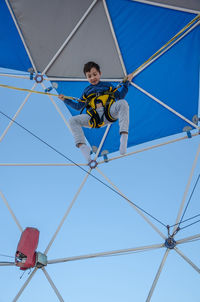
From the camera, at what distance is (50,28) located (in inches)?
345

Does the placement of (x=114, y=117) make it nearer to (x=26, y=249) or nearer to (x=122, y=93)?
(x=122, y=93)

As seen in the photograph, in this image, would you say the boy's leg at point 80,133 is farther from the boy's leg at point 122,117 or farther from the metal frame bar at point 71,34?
the metal frame bar at point 71,34

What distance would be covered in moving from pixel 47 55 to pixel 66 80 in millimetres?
738

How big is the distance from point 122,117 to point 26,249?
10.6 feet

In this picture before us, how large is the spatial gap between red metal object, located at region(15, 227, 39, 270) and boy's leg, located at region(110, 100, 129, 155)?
261cm

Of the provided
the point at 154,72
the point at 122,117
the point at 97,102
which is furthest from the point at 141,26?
the point at 122,117

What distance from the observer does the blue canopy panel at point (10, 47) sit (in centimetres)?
876

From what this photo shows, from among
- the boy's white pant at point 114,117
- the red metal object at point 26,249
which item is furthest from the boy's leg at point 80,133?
the red metal object at point 26,249

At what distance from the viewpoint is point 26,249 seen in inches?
304

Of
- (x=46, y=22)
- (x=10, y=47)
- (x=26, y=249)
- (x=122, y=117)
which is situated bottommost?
(x=26, y=249)

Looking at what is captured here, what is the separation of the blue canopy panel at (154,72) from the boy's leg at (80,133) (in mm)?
2443

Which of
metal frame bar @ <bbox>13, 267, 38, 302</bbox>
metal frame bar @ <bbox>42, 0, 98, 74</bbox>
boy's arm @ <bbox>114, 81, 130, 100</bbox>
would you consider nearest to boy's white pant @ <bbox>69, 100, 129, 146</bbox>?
boy's arm @ <bbox>114, 81, 130, 100</bbox>

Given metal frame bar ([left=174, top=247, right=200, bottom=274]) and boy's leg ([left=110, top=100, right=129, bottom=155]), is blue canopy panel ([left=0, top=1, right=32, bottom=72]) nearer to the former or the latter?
boy's leg ([left=110, top=100, right=129, bottom=155])

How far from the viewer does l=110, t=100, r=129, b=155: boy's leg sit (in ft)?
21.8
